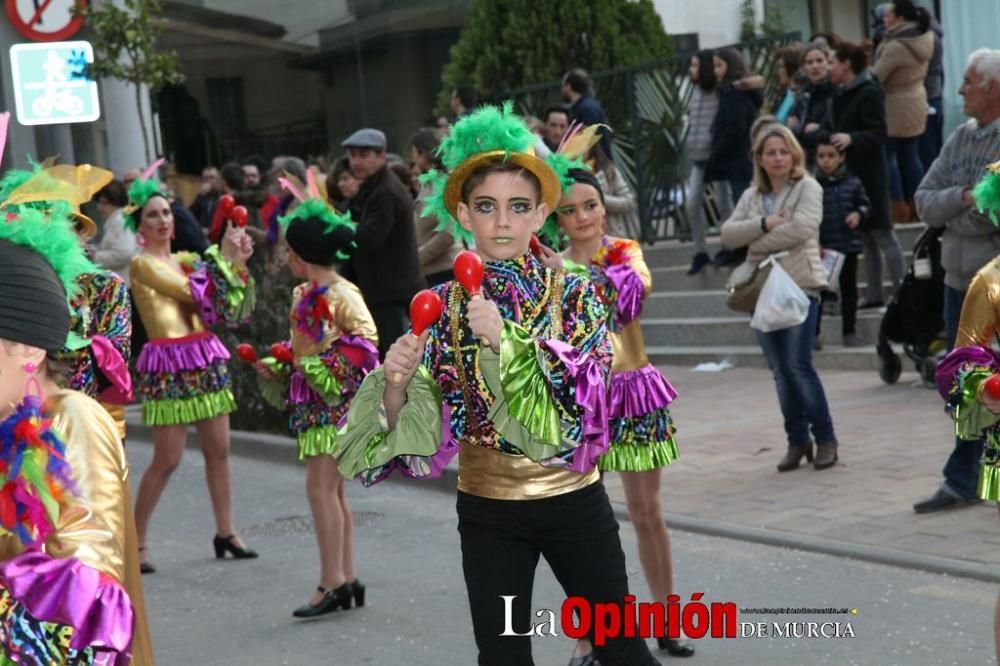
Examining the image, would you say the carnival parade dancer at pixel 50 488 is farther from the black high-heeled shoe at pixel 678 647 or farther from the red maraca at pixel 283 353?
the red maraca at pixel 283 353

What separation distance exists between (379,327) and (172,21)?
1273cm

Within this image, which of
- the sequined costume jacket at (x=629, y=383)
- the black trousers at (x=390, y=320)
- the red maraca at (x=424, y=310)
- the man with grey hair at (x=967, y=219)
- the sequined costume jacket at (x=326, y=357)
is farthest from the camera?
the black trousers at (x=390, y=320)

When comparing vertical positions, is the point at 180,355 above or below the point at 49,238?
below

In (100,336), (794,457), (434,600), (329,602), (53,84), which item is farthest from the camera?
(53,84)

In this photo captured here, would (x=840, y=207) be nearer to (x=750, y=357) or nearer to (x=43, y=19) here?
(x=750, y=357)

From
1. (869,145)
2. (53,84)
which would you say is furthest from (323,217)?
(53,84)

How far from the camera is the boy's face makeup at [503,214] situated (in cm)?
418

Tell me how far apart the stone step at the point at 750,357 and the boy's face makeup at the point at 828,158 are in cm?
147

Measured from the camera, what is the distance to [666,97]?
15141 millimetres

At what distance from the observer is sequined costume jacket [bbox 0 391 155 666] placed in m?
2.60

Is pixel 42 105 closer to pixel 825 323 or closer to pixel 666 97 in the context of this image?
pixel 666 97

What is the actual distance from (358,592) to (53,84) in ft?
32.9

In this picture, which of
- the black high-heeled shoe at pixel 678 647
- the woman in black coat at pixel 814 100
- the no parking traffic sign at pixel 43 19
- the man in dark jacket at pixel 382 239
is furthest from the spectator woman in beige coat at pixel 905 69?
the no parking traffic sign at pixel 43 19

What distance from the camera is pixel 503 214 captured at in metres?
4.19
